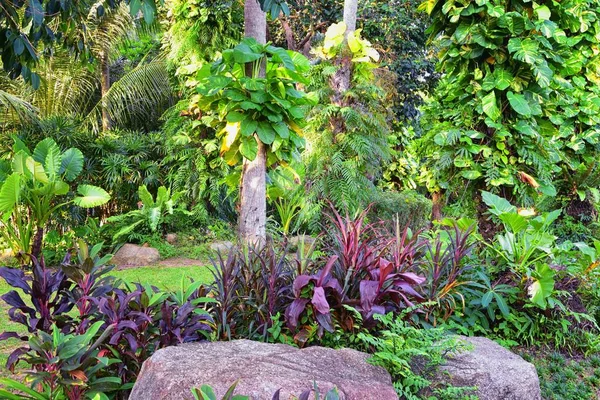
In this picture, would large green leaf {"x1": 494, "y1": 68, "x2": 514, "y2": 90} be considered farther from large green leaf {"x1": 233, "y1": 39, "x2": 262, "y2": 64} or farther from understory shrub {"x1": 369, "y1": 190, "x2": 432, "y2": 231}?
understory shrub {"x1": 369, "y1": 190, "x2": 432, "y2": 231}

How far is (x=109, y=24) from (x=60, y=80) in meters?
1.87

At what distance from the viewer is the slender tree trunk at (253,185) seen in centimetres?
427

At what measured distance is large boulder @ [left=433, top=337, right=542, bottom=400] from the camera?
8.50 ft

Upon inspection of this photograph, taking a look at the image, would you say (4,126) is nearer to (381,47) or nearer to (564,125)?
(381,47)

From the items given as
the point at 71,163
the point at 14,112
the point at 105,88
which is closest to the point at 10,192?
the point at 71,163

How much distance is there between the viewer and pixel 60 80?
37.1 ft

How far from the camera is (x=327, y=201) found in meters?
4.65

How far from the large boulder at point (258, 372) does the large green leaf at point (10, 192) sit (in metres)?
4.59

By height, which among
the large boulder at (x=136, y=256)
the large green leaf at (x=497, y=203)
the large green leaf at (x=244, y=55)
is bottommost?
the large boulder at (x=136, y=256)

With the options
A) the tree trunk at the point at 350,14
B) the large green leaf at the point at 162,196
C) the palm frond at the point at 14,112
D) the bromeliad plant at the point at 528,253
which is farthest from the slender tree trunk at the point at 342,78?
the palm frond at the point at 14,112

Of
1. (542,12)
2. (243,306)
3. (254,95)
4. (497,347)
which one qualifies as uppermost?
(542,12)

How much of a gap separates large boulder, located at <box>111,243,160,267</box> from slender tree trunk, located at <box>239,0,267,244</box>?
3.82m

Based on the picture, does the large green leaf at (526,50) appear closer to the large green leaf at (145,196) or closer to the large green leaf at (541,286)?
the large green leaf at (541,286)

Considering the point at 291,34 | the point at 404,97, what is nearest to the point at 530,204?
the point at 404,97
